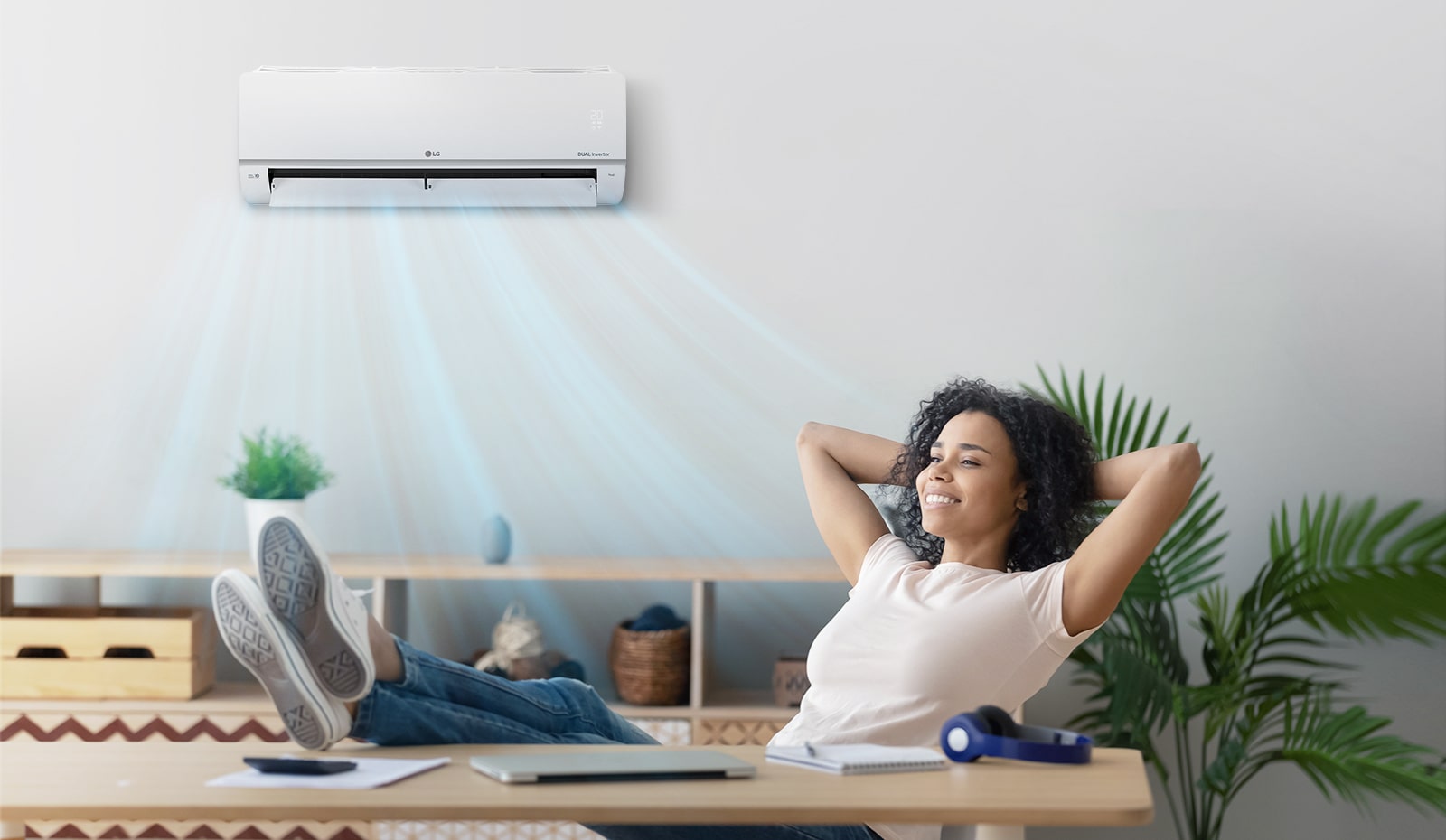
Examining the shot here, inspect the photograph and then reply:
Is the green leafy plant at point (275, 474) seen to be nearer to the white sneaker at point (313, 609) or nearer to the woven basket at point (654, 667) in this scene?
the woven basket at point (654, 667)

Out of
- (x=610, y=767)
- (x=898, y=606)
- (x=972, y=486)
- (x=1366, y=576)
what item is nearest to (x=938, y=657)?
(x=898, y=606)

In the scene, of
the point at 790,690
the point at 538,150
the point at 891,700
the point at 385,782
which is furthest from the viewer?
the point at 538,150

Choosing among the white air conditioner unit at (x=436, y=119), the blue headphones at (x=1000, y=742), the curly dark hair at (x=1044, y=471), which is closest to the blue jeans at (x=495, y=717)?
the blue headphones at (x=1000, y=742)

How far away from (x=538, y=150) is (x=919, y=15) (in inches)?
39.6

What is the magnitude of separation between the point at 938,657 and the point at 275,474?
71.7 inches

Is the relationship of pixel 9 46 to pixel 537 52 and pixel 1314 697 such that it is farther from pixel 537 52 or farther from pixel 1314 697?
pixel 1314 697

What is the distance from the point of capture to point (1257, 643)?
2.94 metres

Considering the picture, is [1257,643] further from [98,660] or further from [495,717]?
[98,660]

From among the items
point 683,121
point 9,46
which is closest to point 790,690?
point 683,121

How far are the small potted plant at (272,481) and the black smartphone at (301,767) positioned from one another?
1719 millimetres

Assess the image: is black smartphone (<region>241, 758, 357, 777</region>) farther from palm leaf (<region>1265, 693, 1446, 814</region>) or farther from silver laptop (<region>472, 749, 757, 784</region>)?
palm leaf (<region>1265, 693, 1446, 814</region>)

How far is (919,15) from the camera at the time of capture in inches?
121

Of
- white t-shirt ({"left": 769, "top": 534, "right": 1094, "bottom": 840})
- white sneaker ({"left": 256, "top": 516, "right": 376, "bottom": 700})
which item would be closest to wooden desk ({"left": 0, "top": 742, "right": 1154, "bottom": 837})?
white sneaker ({"left": 256, "top": 516, "right": 376, "bottom": 700})

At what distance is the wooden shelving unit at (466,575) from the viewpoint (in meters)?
2.73
